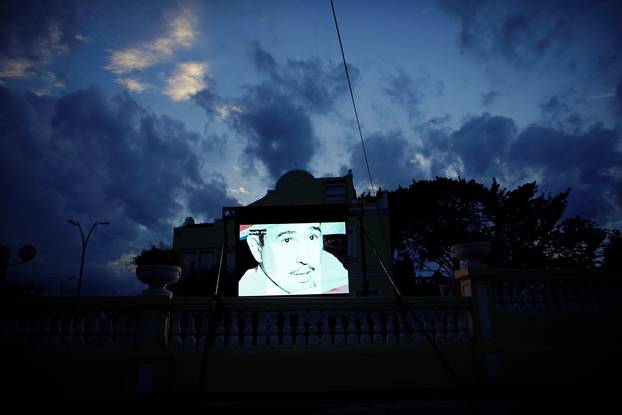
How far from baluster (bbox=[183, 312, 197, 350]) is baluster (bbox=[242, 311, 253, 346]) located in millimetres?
632

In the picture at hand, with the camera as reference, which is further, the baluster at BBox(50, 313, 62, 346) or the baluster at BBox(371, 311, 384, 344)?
the baluster at BBox(371, 311, 384, 344)

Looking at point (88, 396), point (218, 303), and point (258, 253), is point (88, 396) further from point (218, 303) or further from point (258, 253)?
point (258, 253)

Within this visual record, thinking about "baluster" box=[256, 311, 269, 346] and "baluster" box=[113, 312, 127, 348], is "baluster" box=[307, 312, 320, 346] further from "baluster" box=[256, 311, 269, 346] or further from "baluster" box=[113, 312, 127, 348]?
"baluster" box=[113, 312, 127, 348]

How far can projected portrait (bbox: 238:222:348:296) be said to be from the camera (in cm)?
1083

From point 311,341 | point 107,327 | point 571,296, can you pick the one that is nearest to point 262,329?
point 311,341

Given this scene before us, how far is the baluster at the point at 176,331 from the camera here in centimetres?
509

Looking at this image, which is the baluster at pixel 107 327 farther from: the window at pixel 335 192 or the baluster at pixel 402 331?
the window at pixel 335 192

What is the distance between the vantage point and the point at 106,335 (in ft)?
16.6

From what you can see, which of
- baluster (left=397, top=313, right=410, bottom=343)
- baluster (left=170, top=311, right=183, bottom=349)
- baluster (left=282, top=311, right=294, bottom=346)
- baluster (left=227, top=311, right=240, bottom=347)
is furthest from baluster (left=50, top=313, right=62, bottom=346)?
baluster (left=397, top=313, right=410, bottom=343)

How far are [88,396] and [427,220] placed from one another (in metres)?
26.6

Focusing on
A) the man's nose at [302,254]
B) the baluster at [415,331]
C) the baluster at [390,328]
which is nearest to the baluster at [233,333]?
the baluster at [390,328]

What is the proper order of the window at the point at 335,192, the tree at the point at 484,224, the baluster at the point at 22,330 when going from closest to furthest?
1. the baluster at the point at 22,330
2. the window at the point at 335,192
3. the tree at the point at 484,224

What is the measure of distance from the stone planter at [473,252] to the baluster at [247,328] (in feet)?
9.75

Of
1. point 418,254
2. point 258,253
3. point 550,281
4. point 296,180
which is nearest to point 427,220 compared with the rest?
point 418,254
